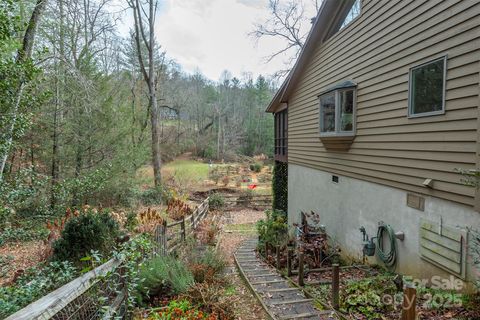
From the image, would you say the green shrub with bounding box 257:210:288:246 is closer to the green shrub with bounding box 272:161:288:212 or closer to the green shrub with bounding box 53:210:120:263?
the green shrub with bounding box 272:161:288:212

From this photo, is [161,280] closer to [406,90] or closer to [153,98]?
[406,90]

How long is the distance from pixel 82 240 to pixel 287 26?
15.9 metres

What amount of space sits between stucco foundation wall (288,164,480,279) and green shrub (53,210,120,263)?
525cm

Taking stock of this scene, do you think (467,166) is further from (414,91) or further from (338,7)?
(338,7)

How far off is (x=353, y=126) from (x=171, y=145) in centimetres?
3336

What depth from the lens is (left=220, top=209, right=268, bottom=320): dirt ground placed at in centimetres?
431

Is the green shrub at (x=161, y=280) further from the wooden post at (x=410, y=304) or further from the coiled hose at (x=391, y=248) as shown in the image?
the coiled hose at (x=391, y=248)

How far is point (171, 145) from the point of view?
122 feet

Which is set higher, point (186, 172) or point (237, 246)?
point (186, 172)

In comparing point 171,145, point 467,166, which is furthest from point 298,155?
point 171,145

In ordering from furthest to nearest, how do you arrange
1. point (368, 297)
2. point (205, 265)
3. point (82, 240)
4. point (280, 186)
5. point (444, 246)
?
point (280, 186) → point (205, 265) → point (82, 240) → point (444, 246) → point (368, 297)

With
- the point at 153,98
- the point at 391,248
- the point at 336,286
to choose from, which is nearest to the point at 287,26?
the point at 153,98

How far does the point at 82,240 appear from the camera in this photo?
208 inches

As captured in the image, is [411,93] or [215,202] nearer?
[411,93]
